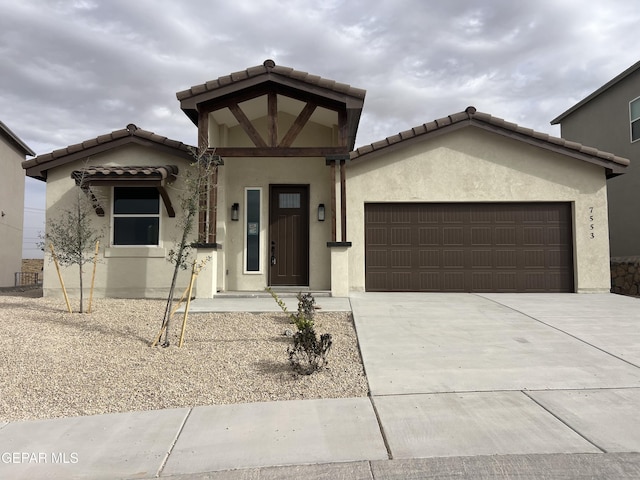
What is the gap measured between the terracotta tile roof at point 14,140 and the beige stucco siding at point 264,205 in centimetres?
1119

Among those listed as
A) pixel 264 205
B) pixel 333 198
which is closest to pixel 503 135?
pixel 333 198

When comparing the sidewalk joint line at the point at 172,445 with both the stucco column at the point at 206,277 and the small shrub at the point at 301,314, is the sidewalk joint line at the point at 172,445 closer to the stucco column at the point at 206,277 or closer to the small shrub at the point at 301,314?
the small shrub at the point at 301,314

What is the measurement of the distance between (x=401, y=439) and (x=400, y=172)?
8.26m

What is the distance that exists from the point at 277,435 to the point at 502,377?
269cm

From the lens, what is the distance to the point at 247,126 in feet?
31.0

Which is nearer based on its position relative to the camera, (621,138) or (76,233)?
(76,233)

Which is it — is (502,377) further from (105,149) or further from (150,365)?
(105,149)

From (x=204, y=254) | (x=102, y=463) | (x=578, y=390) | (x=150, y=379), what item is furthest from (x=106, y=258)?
(x=578, y=390)

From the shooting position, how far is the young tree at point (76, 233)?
8383mm

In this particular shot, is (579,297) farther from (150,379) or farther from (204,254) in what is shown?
(150,379)

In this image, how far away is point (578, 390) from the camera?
15.1 feet

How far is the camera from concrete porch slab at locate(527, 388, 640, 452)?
11.6ft

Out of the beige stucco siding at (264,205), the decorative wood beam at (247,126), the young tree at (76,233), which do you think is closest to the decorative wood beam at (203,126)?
the decorative wood beam at (247,126)

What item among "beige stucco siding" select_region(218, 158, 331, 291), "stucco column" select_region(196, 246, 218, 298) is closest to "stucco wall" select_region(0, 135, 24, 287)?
"beige stucco siding" select_region(218, 158, 331, 291)
